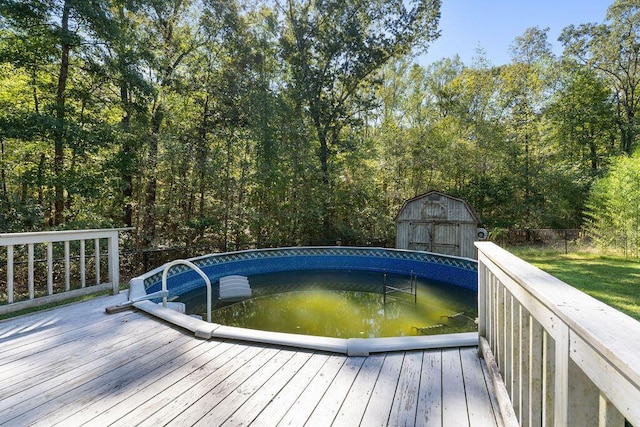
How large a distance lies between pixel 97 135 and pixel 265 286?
16.6ft

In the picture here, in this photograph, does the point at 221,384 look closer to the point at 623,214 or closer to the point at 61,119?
the point at 61,119

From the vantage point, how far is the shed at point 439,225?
9781 mm

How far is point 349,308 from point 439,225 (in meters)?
5.67

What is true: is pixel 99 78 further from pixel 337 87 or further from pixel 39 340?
pixel 337 87

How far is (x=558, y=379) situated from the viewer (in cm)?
84

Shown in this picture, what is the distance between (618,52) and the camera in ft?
48.5

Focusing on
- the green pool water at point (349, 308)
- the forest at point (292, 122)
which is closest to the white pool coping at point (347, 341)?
the green pool water at point (349, 308)

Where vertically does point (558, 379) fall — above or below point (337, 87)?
below

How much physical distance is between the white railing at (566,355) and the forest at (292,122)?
8.05 meters

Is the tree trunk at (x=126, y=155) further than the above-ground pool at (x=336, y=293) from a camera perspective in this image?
Yes

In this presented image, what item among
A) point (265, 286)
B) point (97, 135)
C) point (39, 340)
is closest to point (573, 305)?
point (39, 340)

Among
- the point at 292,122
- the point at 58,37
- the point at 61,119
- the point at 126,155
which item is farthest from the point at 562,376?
the point at 292,122

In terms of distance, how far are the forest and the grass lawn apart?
1.57 m

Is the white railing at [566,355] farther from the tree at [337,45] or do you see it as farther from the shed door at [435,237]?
the tree at [337,45]
